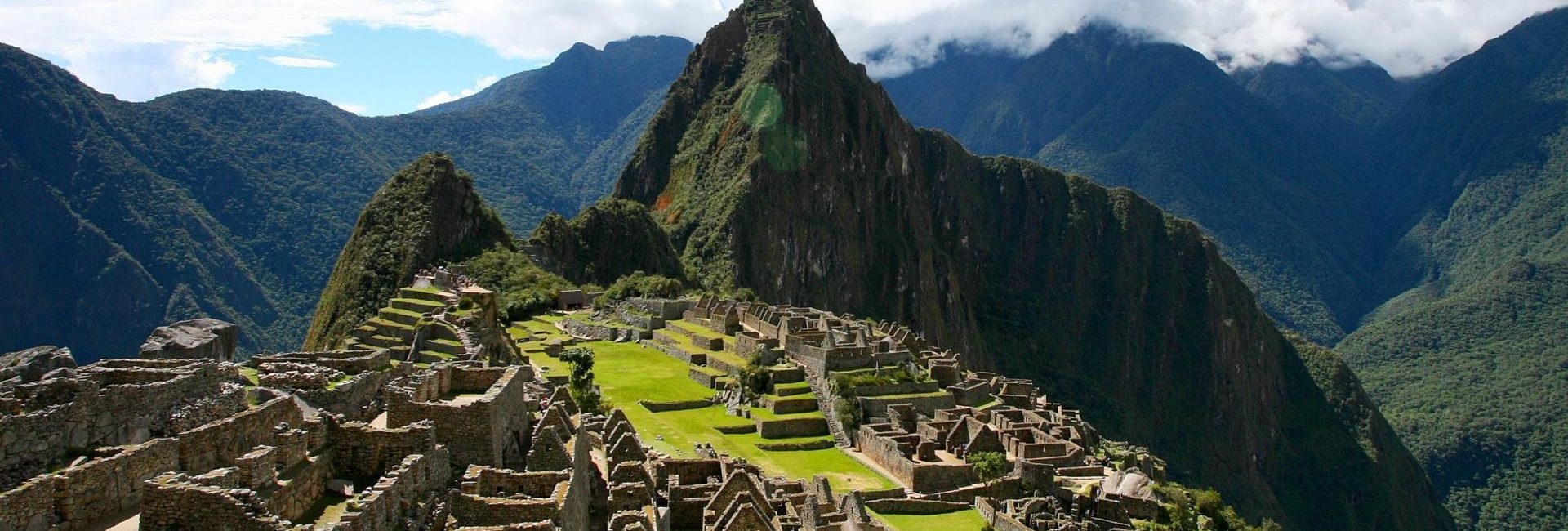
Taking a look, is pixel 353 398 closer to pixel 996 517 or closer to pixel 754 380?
pixel 996 517

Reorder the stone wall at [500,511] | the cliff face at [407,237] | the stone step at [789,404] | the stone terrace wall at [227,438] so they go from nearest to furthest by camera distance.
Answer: the stone terrace wall at [227,438] → the stone wall at [500,511] → the stone step at [789,404] → the cliff face at [407,237]

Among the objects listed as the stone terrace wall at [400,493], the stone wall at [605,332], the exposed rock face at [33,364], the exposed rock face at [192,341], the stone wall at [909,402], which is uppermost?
the exposed rock face at [33,364]

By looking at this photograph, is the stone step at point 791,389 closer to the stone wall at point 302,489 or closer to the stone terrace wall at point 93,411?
the stone terrace wall at point 93,411

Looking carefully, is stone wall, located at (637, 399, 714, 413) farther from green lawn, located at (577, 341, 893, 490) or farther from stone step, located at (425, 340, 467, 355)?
stone step, located at (425, 340, 467, 355)

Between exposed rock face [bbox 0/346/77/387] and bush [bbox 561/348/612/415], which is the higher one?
exposed rock face [bbox 0/346/77/387]

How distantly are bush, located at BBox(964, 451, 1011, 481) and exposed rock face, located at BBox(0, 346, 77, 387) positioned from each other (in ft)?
106

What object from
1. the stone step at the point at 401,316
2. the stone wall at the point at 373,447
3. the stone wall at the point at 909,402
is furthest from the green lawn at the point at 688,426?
the stone wall at the point at 373,447

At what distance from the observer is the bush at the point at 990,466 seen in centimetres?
4441

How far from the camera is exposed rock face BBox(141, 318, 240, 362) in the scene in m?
22.3

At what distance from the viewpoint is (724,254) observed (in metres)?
172

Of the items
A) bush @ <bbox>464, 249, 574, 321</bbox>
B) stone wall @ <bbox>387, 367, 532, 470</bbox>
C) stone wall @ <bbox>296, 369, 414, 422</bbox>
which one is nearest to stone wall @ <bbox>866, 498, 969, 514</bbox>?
stone wall @ <bbox>387, 367, 532, 470</bbox>

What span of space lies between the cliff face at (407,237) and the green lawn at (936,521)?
54681 mm

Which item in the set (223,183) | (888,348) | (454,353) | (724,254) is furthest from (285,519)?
Result: (724,254)

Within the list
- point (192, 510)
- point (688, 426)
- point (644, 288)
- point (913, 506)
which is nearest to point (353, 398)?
point (192, 510)
